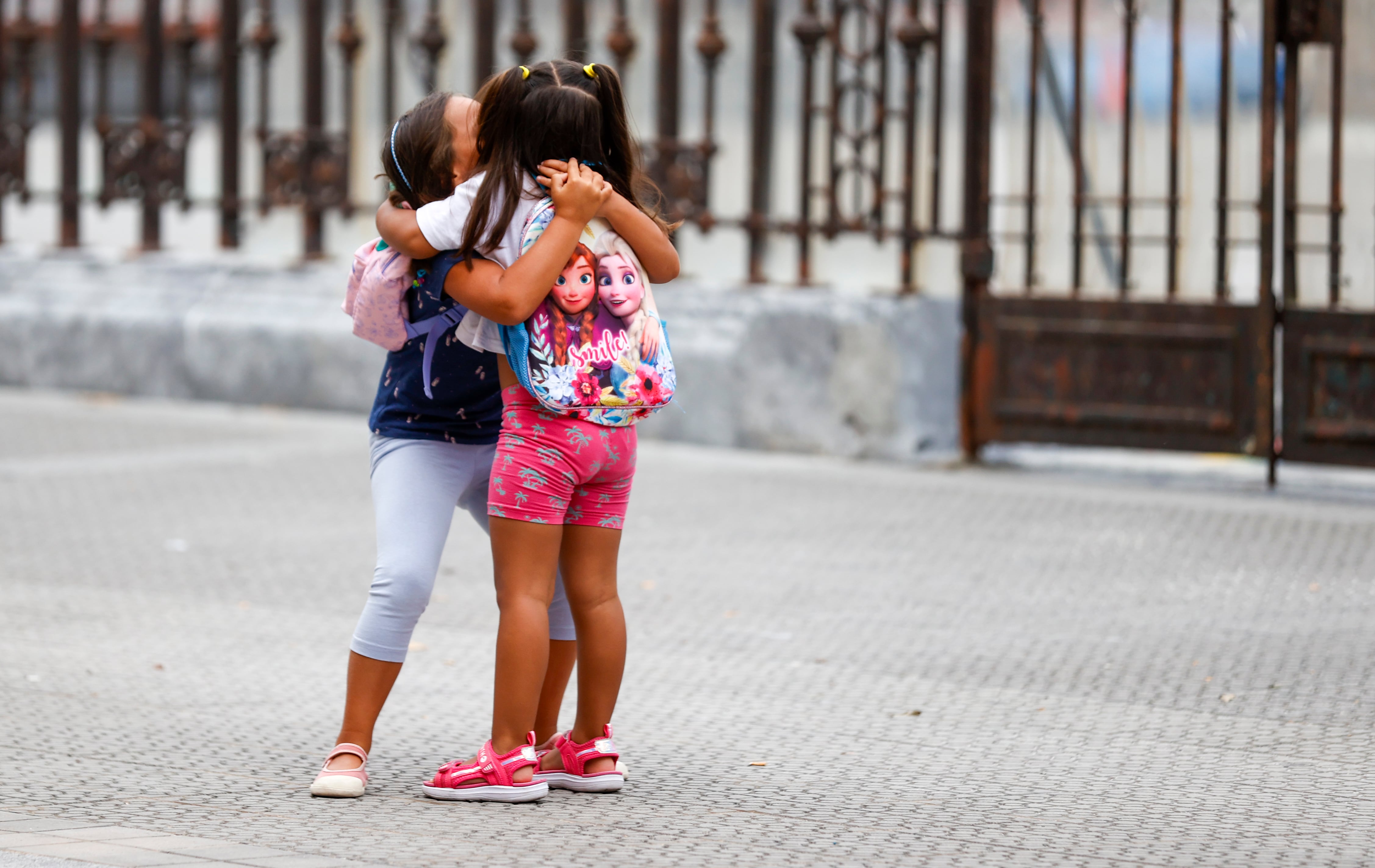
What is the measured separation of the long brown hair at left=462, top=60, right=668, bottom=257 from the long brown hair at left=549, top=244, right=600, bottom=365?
0.56 feet

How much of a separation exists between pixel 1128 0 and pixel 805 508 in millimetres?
2785

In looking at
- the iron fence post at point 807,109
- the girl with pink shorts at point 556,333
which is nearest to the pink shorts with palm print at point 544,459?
the girl with pink shorts at point 556,333

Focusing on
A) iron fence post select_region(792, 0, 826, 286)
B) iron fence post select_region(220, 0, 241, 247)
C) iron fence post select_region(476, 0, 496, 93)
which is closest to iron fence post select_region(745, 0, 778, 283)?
iron fence post select_region(792, 0, 826, 286)

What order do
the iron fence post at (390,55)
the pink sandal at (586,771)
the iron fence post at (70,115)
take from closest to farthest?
the pink sandal at (586,771) < the iron fence post at (390,55) < the iron fence post at (70,115)

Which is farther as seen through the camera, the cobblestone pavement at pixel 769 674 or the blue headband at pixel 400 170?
the blue headband at pixel 400 170

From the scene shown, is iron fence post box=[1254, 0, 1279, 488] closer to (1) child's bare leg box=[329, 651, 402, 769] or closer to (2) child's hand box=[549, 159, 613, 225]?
(2) child's hand box=[549, 159, 613, 225]

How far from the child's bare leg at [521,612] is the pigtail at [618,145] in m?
0.70

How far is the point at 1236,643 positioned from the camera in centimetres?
598

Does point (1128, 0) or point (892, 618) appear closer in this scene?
point (892, 618)

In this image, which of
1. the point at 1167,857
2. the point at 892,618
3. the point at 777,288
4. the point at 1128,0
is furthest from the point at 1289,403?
the point at 1167,857

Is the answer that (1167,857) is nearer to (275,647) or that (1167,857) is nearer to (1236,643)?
(1236,643)

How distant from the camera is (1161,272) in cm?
924

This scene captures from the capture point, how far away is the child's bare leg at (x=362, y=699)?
14.1ft

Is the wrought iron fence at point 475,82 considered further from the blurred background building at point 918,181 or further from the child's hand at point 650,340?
the child's hand at point 650,340
